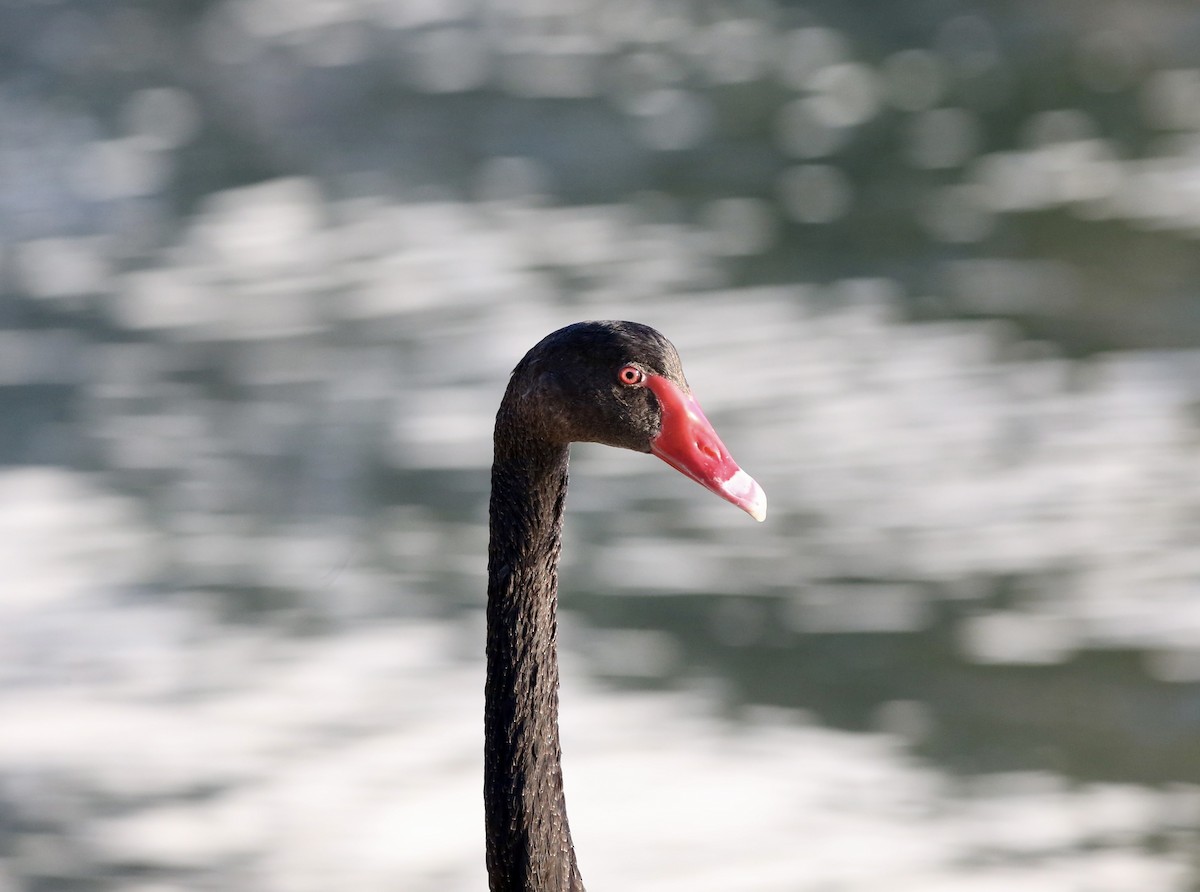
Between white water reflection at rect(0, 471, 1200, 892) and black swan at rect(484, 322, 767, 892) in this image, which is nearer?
black swan at rect(484, 322, 767, 892)

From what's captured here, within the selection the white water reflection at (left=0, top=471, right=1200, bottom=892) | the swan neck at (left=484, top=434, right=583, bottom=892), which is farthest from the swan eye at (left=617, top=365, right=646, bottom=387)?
the white water reflection at (left=0, top=471, right=1200, bottom=892)

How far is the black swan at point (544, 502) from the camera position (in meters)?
2.55

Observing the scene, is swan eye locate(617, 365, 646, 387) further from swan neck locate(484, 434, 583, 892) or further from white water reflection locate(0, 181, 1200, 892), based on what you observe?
white water reflection locate(0, 181, 1200, 892)

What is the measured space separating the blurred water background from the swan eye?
6.95 ft

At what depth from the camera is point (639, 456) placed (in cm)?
634

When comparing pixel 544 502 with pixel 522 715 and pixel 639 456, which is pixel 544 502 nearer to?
pixel 522 715

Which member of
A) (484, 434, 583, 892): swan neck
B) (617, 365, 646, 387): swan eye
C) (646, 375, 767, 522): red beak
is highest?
(617, 365, 646, 387): swan eye

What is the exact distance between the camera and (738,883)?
425 centimetres

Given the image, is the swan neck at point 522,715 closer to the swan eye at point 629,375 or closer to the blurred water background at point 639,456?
the swan eye at point 629,375

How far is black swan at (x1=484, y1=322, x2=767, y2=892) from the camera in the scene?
2547mm

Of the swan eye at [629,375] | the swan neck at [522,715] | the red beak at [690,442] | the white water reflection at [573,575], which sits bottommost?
the swan neck at [522,715]

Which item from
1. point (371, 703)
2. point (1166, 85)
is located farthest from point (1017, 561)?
point (1166, 85)

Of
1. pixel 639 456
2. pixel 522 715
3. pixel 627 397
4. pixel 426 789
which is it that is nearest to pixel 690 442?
pixel 627 397

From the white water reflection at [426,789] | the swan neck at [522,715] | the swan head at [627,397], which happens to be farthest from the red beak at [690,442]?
the white water reflection at [426,789]
